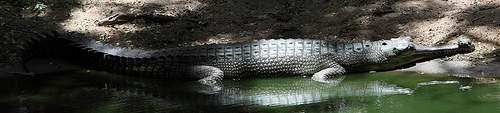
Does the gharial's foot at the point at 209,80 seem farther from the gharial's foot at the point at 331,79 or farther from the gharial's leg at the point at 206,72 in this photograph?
the gharial's foot at the point at 331,79

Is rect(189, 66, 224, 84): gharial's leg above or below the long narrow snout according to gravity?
below

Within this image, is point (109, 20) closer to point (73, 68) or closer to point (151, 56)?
point (73, 68)

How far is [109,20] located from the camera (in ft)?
23.9

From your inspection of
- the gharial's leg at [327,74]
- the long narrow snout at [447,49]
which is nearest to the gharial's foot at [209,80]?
the gharial's leg at [327,74]

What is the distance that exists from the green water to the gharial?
14 cm

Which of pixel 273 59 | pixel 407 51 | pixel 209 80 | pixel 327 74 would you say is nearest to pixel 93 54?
pixel 209 80

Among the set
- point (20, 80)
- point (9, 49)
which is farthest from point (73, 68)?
point (9, 49)

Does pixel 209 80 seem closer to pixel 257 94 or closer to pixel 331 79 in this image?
pixel 257 94

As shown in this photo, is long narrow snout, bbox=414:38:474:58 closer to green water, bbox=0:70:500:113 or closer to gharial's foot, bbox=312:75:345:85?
green water, bbox=0:70:500:113

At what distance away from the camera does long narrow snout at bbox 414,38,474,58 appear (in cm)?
530

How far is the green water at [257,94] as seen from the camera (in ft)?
13.0

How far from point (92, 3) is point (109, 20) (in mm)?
1139

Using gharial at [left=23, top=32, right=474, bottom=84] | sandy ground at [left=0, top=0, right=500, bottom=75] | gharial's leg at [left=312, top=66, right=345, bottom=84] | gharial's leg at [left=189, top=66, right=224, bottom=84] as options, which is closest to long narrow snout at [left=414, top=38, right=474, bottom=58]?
Result: gharial at [left=23, top=32, right=474, bottom=84]

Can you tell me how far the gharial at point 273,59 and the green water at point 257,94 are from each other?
14 cm
